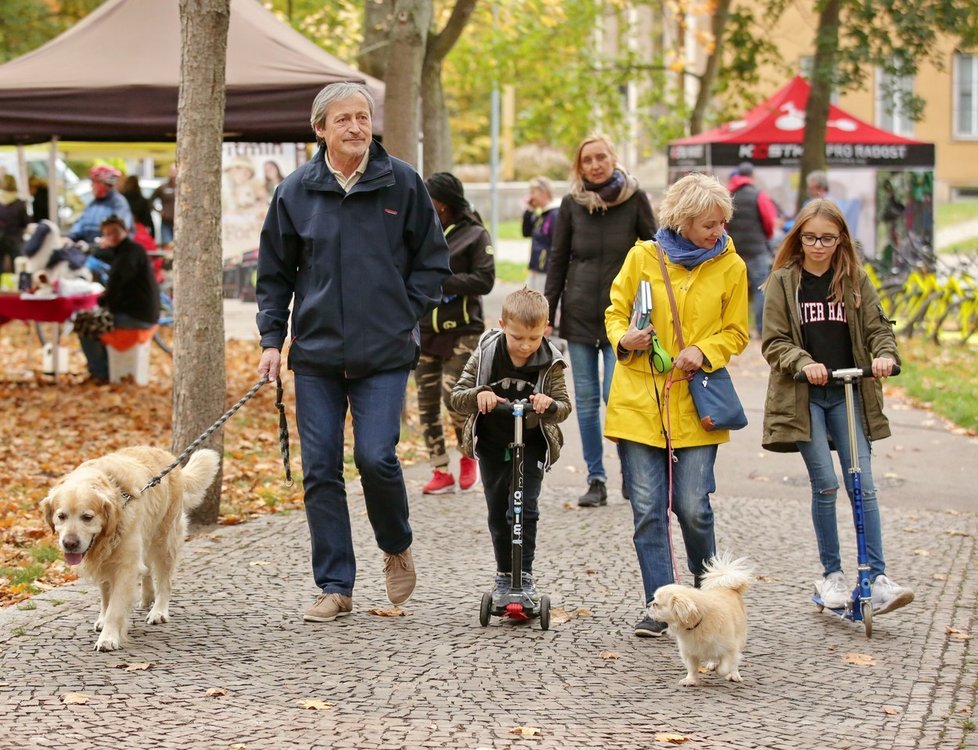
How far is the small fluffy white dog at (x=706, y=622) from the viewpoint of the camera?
527cm

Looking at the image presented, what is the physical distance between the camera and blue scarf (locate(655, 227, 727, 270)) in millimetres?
5883

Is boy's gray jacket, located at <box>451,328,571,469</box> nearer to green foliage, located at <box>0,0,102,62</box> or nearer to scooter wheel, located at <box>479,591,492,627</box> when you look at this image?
scooter wheel, located at <box>479,591,492,627</box>

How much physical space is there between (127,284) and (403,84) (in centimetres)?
363

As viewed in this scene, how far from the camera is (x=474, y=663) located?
5.62m

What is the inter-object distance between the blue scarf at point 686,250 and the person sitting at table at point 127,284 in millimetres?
8505

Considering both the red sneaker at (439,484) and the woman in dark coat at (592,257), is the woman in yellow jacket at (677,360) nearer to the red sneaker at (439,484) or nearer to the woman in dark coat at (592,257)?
the woman in dark coat at (592,257)

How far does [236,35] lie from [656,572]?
7.44 meters

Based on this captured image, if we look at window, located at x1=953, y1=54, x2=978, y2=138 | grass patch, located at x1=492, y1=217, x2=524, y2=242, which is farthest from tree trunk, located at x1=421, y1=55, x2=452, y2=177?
window, located at x1=953, y1=54, x2=978, y2=138

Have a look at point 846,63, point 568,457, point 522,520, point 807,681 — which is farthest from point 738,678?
point 846,63

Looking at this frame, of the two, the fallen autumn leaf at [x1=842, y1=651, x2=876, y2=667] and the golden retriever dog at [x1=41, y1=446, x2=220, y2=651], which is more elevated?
the golden retriever dog at [x1=41, y1=446, x2=220, y2=651]

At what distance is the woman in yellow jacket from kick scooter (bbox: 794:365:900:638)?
0.51 m

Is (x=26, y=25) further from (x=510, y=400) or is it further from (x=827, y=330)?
(x=827, y=330)

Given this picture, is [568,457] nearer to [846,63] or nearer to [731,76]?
[846,63]

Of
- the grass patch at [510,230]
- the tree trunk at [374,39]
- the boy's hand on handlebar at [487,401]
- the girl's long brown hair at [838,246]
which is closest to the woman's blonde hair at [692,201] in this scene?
the girl's long brown hair at [838,246]
